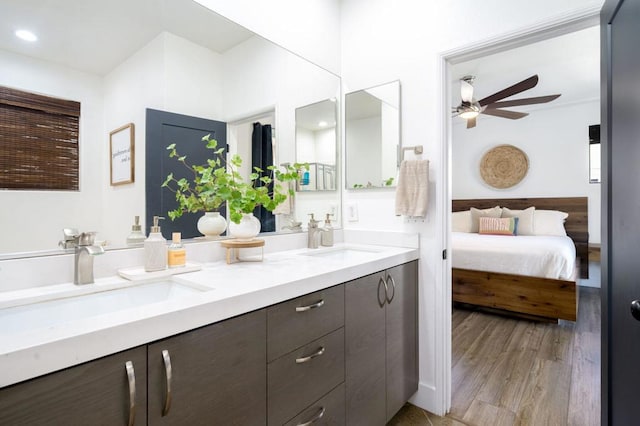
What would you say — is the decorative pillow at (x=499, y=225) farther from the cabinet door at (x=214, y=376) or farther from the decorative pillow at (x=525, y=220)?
the cabinet door at (x=214, y=376)

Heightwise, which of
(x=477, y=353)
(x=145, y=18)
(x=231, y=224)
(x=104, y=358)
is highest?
(x=145, y=18)

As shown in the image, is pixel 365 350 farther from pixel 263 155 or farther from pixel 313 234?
pixel 263 155

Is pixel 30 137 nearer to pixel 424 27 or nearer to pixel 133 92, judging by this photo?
pixel 133 92

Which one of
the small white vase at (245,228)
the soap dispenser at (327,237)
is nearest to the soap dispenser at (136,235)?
the small white vase at (245,228)

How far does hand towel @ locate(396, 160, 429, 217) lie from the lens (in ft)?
5.70

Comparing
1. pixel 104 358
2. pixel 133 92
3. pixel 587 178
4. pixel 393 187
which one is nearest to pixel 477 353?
pixel 393 187

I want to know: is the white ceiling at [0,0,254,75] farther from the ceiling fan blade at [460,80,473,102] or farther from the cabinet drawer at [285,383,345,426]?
the ceiling fan blade at [460,80,473,102]

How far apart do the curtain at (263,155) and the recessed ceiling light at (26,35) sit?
885 mm

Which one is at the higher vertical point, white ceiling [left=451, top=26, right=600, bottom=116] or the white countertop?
white ceiling [left=451, top=26, right=600, bottom=116]

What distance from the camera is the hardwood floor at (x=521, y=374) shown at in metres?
1.77

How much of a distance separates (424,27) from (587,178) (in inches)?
162

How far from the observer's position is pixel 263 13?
67.9 inches

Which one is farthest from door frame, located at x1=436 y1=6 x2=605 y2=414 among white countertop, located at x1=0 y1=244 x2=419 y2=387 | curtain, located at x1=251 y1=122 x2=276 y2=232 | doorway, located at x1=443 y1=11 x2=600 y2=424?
curtain, located at x1=251 y1=122 x2=276 y2=232

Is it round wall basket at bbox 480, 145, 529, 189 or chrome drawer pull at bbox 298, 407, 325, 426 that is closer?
chrome drawer pull at bbox 298, 407, 325, 426
